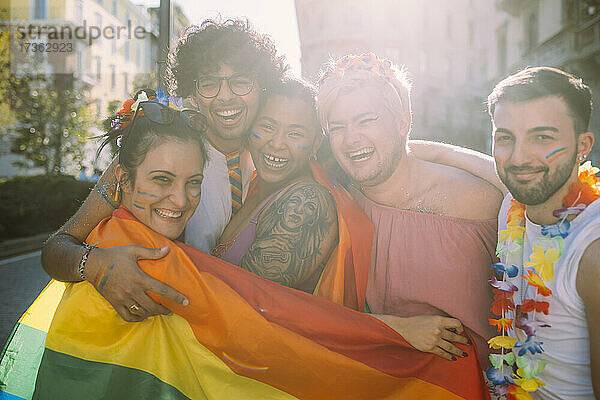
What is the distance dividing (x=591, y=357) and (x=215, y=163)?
7.03 feet

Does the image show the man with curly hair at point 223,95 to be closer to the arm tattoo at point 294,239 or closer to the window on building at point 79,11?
the arm tattoo at point 294,239

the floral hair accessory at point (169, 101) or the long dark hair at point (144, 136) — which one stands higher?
the floral hair accessory at point (169, 101)

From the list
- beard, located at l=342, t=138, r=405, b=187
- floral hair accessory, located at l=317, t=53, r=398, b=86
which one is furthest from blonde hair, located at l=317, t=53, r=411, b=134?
beard, located at l=342, t=138, r=405, b=187

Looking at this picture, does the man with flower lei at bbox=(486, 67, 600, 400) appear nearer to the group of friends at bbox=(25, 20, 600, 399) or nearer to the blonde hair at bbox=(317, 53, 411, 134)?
the group of friends at bbox=(25, 20, 600, 399)

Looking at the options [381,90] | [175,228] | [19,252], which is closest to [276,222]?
[175,228]

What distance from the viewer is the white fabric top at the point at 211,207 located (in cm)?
305

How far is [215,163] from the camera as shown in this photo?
3.18 meters

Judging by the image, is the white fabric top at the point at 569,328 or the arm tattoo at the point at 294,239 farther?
the arm tattoo at the point at 294,239

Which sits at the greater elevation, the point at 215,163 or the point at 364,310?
the point at 215,163

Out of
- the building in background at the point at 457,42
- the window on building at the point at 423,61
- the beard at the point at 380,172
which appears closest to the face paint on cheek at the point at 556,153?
the beard at the point at 380,172

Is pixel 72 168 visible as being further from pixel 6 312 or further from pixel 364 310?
pixel 364 310

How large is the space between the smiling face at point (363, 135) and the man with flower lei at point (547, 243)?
65 centimetres

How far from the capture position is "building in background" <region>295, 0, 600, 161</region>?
53.1 feet

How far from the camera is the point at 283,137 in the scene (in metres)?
3.04
